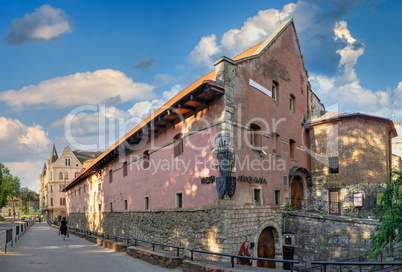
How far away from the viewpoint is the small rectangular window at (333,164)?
2127cm

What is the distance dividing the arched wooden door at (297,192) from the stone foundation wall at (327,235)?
2528 mm

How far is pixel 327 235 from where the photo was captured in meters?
17.2

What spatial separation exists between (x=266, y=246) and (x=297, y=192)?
5.28 metres

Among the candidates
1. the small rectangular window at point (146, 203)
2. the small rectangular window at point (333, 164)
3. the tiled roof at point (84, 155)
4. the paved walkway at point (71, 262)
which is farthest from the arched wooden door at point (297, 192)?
the tiled roof at point (84, 155)

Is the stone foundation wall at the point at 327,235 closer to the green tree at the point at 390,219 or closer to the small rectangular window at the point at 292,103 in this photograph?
the green tree at the point at 390,219

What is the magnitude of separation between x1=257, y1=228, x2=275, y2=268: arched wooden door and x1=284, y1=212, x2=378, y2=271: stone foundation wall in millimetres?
1153

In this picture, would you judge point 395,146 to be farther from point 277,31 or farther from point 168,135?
point 168,135

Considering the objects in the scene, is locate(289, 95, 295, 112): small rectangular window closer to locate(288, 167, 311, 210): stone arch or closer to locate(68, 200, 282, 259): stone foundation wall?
locate(288, 167, 311, 210): stone arch

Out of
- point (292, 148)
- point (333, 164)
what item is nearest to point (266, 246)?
point (292, 148)

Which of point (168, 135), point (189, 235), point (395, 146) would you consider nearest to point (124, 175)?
point (168, 135)

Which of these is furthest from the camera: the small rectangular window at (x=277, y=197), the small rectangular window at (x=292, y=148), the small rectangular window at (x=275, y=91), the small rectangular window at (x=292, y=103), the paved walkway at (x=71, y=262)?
the small rectangular window at (x=292, y=103)

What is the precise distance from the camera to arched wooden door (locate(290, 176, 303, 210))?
821 inches

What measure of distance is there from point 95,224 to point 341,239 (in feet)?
84.4

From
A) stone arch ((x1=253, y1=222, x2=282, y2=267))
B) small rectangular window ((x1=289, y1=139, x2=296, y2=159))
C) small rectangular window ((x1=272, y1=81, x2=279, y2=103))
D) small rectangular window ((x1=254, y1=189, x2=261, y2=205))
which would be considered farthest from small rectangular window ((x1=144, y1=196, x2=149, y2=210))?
small rectangular window ((x1=272, y1=81, x2=279, y2=103))
